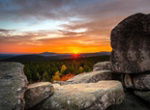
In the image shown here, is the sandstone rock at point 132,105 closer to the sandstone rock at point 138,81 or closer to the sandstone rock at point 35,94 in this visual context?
the sandstone rock at point 138,81

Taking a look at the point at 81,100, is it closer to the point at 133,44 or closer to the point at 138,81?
the point at 138,81

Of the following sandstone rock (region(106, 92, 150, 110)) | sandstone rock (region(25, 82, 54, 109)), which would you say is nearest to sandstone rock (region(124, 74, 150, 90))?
sandstone rock (region(106, 92, 150, 110))

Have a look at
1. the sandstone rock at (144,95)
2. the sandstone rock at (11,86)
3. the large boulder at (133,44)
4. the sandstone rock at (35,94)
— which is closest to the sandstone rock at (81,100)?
the sandstone rock at (35,94)

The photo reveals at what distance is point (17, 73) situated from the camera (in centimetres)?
725

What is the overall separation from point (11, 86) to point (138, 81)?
6.80 metres

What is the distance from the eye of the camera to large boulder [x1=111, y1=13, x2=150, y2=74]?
916 cm

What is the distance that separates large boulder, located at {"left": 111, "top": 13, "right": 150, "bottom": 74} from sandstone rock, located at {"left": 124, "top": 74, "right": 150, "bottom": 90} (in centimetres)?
40

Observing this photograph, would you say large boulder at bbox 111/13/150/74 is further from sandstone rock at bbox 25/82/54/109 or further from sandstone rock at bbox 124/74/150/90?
sandstone rock at bbox 25/82/54/109

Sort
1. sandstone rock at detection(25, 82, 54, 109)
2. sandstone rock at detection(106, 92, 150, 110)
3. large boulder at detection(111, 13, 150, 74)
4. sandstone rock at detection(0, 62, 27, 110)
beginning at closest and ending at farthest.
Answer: sandstone rock at detection(0, 62, 27, 110), sandstone rock at detection(25, 82, 54, 109), sandstone rock at detection(106, 92, 150, 110), large boulder at detection(111, 13, 150, 74)

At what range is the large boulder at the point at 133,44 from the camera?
916cm

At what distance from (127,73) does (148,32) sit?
279 cm

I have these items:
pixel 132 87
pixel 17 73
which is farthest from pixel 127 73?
pixel 17 73

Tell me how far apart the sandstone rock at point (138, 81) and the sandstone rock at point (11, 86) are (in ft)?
20.5

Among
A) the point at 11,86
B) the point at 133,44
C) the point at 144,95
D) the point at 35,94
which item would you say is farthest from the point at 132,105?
the point at 11,86
